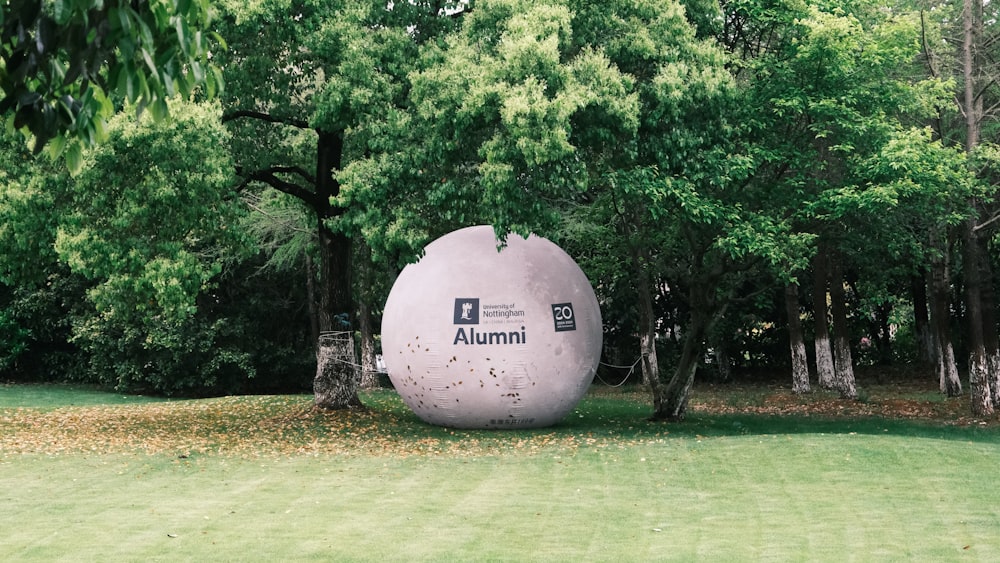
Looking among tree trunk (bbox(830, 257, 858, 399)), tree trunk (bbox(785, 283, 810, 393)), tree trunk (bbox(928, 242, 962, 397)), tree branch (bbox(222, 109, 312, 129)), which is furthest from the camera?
tree trunk (bbox(785, 283, 810, 393))

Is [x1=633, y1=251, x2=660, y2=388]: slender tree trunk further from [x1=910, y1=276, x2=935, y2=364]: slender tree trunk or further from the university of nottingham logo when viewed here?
[x1=910, y1=276, x2=935, y2=364]: slender tree trunk

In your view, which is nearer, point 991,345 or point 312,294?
point 991,345

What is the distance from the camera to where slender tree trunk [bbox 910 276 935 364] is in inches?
1319

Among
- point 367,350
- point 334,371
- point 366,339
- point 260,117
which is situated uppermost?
point 260,117

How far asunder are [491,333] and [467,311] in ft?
1.75

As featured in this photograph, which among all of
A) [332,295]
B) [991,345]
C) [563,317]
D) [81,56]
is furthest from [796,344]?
[81,56]

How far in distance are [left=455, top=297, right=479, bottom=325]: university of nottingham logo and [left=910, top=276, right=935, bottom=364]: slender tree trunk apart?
809 inches

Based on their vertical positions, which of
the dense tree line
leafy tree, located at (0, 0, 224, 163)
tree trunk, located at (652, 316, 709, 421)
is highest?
the dense tree line

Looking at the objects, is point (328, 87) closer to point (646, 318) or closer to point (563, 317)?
point (563, 317)

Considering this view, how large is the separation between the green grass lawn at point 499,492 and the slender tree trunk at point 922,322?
14.8 meters

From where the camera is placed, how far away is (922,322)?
34406 mm

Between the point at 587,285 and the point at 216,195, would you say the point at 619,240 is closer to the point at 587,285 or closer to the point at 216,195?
the point at 587,285

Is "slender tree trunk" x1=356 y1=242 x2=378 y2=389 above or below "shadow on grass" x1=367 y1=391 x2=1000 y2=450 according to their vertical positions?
above

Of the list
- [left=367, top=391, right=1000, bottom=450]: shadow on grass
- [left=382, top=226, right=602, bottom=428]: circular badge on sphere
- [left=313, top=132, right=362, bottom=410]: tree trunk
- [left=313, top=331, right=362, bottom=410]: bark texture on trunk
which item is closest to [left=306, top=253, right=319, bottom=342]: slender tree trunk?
[left=367, top=391, right=1000, bottom=450]: shadow on grass
